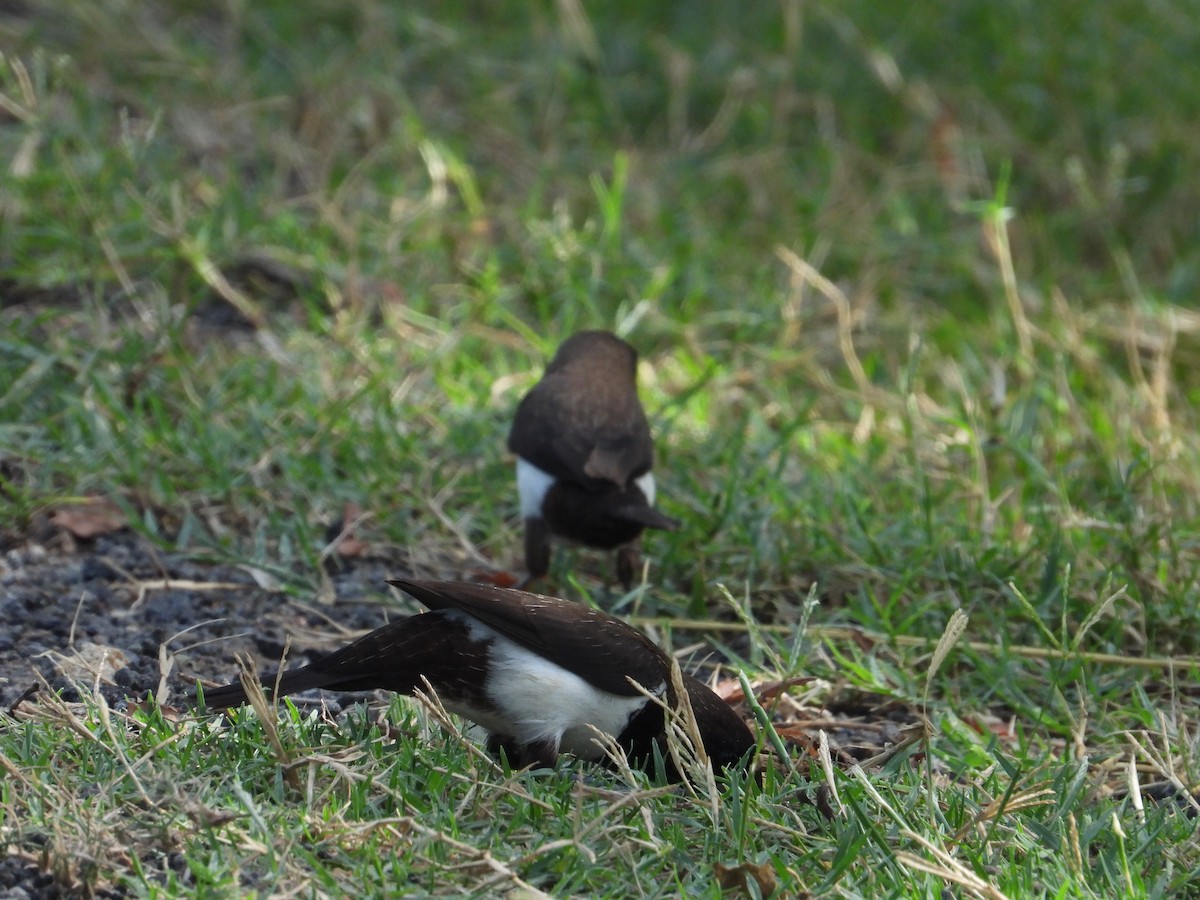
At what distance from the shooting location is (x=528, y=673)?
3490 mm

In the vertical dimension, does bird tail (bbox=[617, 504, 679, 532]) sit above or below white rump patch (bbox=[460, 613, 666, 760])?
below

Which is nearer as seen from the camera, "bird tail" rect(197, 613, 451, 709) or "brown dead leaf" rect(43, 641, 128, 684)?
"bird tail" rect(197, 613, 451, 709)

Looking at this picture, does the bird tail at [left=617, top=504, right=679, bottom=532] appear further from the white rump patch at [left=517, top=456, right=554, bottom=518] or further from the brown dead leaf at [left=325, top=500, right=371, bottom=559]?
the brown dead leaf at [left=325, top=500, right=371, bottom=559]

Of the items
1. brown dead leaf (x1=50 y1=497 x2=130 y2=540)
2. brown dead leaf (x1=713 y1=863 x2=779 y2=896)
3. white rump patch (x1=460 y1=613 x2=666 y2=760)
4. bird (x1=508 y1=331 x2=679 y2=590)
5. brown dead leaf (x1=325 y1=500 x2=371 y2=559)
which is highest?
brown dead leaf (x1=713 y1=863 x2=779 y2=896)

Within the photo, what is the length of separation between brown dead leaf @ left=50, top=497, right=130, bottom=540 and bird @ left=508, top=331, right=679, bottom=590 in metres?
1.27

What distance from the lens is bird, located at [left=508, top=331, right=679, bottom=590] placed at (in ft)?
16.0

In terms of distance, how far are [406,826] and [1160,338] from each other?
478cm

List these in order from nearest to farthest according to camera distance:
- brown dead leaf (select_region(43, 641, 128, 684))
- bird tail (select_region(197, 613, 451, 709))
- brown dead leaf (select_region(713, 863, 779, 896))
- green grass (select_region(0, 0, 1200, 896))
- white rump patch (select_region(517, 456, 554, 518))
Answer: brown dead leaf (select_region(713, 863, 779, 896))
green grass (select_region(0, 0, 1200, 896))
bird tail (select_region(197, 613, 451, 709))
brown dead leaf (select_region(43, 641, 128, 684))
white rump patch (select_region(517, 456, 554, 518))

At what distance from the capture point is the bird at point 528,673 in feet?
11.4

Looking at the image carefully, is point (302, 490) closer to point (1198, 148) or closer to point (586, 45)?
point (586, 45)

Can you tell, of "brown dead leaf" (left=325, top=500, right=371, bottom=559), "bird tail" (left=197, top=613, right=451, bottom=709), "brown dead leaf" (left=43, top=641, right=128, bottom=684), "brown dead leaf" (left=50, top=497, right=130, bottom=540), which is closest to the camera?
"bird tail" (left=197, top=613, right=451, bottom=709)

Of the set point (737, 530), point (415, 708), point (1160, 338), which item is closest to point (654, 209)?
point (1160, 338)

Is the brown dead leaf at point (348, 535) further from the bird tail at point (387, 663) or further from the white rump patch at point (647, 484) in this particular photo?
the bird tail at point (387, 663)

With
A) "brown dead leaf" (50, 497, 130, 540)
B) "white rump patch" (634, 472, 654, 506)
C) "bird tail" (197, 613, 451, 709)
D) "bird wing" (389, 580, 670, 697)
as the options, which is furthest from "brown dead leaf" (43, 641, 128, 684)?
"white rump patch" (634, 472, 654, 506)
